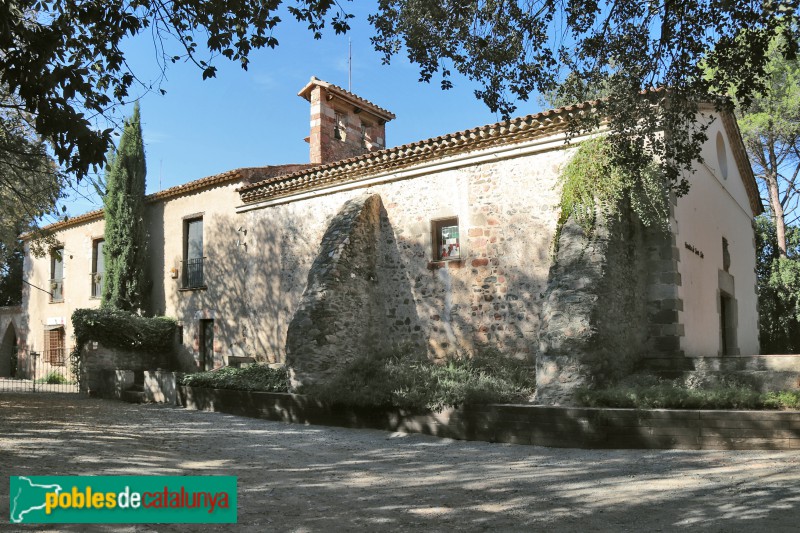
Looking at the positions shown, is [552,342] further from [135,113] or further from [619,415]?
[135,113]

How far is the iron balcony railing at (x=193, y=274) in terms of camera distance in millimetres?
16969

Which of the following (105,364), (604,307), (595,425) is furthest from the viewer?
(105,364)

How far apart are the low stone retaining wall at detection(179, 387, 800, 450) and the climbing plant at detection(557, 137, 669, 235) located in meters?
2.92

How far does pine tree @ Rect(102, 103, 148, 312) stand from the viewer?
18.0 m

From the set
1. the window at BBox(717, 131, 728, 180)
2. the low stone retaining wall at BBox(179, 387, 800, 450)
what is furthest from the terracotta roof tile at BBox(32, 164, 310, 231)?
the window at BBox(717, 131, 728, 180)

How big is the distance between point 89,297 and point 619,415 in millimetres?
18152

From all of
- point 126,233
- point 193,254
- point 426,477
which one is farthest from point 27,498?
point 126,233

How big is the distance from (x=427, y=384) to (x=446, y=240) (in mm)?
3737

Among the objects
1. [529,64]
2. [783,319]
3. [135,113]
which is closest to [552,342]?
[529,64]

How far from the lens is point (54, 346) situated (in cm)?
2155

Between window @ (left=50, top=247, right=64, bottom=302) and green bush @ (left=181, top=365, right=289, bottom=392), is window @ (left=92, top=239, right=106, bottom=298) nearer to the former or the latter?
window @ (left=50, top=247, right=64, bottom=302)

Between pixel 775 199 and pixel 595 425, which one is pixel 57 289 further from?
pixel 775 199

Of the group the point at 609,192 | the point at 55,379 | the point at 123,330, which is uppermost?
the point at 609,192

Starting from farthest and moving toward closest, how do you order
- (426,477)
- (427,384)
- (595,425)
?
(427,384) < (595,425) < (426,477)
